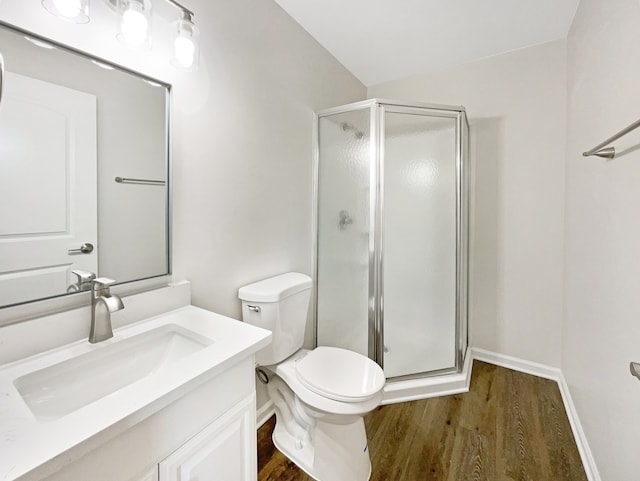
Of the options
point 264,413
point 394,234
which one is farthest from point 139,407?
point 394,234

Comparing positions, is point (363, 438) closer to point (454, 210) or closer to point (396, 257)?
point (396, 257)

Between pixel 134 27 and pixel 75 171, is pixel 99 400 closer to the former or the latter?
pixel 75 171

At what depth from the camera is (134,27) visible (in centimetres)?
101

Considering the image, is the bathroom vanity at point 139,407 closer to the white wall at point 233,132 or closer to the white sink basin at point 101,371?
the white sink basin at point 101,371

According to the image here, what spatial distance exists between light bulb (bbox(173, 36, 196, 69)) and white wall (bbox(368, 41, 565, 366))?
81.0 inches

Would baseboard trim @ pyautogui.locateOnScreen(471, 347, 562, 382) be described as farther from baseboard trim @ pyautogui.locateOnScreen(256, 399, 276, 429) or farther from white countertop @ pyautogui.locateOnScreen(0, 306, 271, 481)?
white countertop @ pyautogui.locateOnScreen(0, 306, 271, 481)

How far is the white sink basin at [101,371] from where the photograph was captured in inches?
30.5

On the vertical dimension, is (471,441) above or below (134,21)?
below

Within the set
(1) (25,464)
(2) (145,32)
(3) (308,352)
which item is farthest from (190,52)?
(3) (308,352)

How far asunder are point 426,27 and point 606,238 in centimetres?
161

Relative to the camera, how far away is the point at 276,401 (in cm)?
163

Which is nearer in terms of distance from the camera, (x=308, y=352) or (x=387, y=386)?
(x=308, y=352)

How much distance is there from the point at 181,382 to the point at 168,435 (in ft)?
0.42

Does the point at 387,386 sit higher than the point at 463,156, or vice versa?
the point at 463,156
